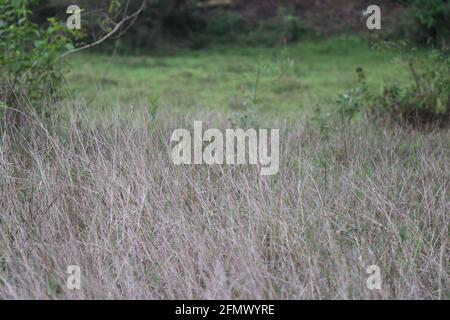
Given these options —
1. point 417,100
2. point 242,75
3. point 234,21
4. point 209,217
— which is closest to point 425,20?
point 242,75

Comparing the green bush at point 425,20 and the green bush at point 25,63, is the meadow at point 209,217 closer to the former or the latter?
the green bush at point 25,63

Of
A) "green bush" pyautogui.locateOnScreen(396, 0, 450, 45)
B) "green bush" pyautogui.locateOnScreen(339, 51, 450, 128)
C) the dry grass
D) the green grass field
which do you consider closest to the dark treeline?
"green bush" pyautogui.locateOnScreen(396, 0, 450, 45)

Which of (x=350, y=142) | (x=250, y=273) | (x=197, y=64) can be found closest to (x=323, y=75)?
(x=197, y=64)

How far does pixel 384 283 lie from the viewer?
3.27m

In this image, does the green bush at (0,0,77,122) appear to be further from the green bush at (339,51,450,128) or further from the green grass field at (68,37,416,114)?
the green bush at (339,51,450,128)

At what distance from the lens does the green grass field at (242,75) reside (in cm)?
861

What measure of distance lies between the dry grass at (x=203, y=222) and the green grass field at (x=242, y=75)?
9.88 ft

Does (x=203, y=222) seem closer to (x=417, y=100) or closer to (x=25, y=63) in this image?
(x=25, y=63)

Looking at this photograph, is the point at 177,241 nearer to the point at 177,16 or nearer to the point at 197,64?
the point at 197,64

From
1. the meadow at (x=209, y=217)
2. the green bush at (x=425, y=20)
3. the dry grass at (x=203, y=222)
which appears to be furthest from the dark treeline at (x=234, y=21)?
the dry grass at (x=203, y=222)

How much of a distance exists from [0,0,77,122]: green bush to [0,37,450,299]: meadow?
0.89 ft

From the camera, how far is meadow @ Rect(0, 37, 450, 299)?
10.7 ft

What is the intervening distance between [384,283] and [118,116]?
7.86 feet

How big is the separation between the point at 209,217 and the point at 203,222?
78 millimetres
